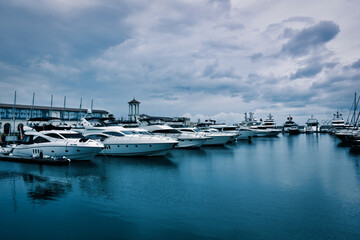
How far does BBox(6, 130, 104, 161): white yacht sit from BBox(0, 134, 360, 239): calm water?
2841mm

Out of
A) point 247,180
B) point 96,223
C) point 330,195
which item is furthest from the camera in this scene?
point 247,180

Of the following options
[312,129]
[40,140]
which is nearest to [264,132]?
[312,129]

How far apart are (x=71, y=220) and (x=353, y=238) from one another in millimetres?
10571

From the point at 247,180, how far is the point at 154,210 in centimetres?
877

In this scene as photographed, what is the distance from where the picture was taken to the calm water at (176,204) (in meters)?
9.47

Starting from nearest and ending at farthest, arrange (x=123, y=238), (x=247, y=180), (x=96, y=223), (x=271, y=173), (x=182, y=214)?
(x=123, y=238) → (x=96, y=223) → (x=182, y=214) → (x=247, y=180) → (x=271, y=173)

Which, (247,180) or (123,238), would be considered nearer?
(123,238)

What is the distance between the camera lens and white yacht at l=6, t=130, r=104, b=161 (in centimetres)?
2308

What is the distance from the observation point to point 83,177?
1805 centimetres

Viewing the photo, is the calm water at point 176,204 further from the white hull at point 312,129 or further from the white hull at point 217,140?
the white hull at point 312,129

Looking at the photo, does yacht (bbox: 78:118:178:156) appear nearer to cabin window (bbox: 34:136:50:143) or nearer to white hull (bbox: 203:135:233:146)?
cabin window (bbox: 34:136:50:143)

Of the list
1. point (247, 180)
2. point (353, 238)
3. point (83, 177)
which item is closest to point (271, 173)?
point (247, 180)

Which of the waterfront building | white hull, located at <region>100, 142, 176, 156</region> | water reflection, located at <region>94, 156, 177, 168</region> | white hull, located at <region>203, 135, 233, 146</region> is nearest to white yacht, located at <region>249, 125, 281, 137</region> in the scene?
white hull, located at <region>203, 135, 233, 146</region>

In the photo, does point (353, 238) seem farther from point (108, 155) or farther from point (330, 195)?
point (108, 155)
